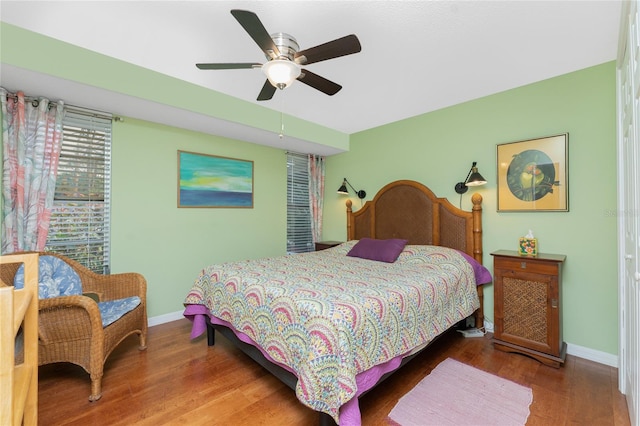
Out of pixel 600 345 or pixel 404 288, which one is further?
pixel 600 345

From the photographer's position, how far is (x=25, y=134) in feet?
7.98

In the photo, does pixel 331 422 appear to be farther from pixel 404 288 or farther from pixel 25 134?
pixel 25 134

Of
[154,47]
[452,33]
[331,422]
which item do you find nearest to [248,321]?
[331,422]

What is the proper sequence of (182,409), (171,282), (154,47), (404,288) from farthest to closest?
(171,282)
(154,47)
(404,288)
(182,409)

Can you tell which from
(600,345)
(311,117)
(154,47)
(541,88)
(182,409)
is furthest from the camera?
(311,117)

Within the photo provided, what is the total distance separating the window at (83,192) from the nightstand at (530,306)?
3.96 metres

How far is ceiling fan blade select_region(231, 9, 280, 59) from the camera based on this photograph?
1365 mm

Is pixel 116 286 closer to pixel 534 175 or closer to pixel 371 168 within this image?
pixel 371 168

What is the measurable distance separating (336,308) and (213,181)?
9.01 feet

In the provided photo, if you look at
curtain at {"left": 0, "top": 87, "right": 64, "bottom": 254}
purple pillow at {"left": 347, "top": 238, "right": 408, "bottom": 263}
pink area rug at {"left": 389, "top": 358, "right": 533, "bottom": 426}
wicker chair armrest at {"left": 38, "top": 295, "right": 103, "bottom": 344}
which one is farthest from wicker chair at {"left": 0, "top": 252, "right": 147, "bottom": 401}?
purple pillow at {"left": 347, "top": 238, "right": 408, "bottom": 263}

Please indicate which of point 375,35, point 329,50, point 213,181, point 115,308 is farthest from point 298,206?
point 329,50

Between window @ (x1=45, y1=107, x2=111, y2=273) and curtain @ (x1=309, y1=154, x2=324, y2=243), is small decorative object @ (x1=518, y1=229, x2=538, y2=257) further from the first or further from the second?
window @ (x1=45, y1=107, x2=111, y2=273)

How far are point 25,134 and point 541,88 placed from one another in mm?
4806

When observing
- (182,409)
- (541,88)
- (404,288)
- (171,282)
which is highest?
(541,88)
